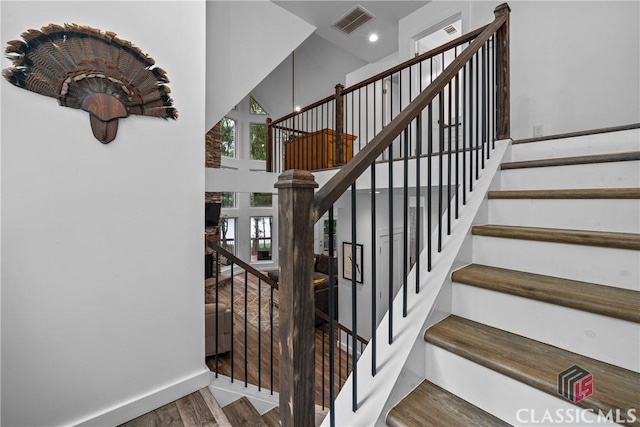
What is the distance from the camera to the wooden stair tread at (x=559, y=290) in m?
0.90

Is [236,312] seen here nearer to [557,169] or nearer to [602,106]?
[557,169]

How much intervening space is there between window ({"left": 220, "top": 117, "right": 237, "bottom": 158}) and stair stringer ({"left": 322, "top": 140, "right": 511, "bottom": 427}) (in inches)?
332

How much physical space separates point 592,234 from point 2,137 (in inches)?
104

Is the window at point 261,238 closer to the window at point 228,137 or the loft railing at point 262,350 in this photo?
the window at point 228,137

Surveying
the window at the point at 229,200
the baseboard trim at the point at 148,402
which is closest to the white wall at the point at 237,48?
the baseboard trim at the point at 148,402

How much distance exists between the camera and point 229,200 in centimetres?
927

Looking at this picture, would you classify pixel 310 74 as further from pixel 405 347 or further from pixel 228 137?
pixel 405 347

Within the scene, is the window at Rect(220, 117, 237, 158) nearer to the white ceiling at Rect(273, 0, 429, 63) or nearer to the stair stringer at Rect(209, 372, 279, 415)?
the white ceiling at Rect(273, 0, 429, 63)

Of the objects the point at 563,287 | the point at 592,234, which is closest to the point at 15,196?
the point at 563,287

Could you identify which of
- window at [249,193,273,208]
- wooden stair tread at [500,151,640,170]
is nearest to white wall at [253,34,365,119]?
window at [249,193,273,208]

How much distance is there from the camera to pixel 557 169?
60.8 inches

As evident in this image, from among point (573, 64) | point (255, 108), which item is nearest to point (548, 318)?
point (573, 64)

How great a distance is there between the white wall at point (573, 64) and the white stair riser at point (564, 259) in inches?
96.1

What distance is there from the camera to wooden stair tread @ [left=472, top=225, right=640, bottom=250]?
3.42 ft
